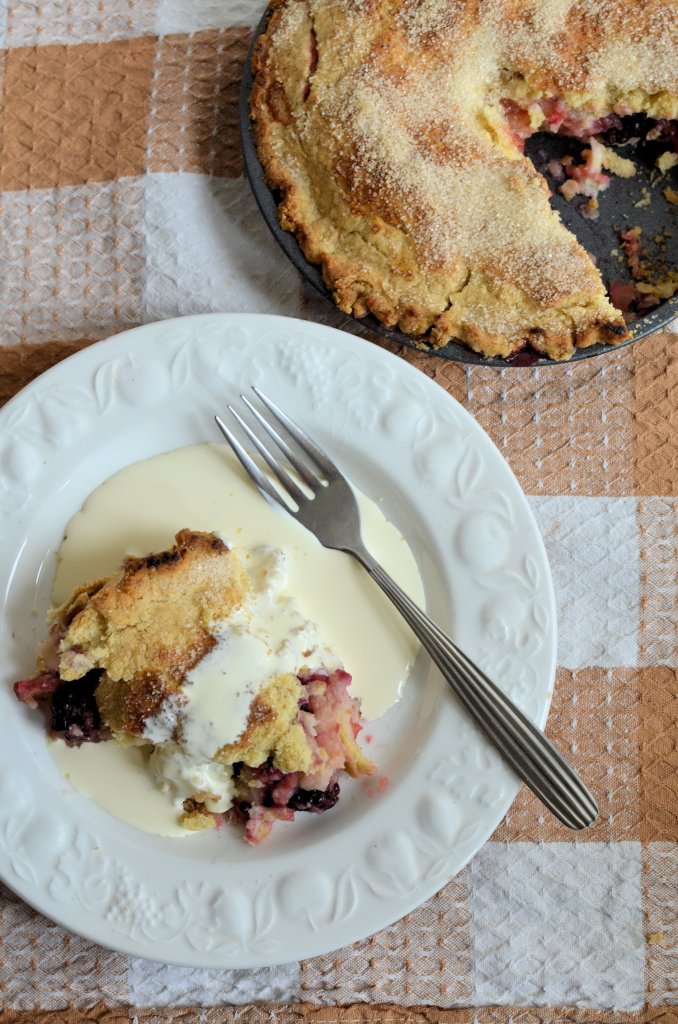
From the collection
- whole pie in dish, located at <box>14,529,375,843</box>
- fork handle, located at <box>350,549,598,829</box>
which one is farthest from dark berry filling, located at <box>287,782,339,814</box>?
Result: fork handle, located at <box>350,549,598,829</box>

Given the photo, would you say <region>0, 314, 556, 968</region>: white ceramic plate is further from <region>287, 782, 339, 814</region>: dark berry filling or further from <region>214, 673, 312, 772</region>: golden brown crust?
<region>214, 673, 312, 772</region>: golden brown crust

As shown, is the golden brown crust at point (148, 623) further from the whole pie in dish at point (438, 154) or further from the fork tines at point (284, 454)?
the whole pie in dish at point (438, 154)

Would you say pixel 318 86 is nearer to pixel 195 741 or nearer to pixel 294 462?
pixel 294 462

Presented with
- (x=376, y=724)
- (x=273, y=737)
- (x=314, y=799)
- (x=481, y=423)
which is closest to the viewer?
(x=273, y=737)

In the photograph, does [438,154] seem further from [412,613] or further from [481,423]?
[412,613]

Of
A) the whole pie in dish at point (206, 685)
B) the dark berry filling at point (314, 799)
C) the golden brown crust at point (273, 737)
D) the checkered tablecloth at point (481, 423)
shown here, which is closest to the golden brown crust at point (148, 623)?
the whole pie in dish at point (206, 685)

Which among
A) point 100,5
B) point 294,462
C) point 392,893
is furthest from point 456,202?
point 392,893

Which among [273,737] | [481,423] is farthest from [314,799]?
[481,423]

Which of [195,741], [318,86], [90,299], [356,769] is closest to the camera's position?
[195,741]
